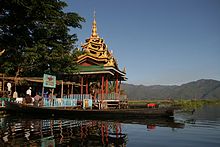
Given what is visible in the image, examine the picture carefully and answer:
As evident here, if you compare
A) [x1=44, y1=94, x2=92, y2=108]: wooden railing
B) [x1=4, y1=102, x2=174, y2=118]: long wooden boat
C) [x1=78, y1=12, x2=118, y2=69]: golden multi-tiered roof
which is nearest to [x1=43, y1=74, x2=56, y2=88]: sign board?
[x1=44, y1=94, x2=92, y2=108]: wooden railing

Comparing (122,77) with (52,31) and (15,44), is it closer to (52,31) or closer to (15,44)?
(52,31)

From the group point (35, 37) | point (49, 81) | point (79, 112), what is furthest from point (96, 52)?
point (79, 112)

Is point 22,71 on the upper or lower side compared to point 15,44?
lower

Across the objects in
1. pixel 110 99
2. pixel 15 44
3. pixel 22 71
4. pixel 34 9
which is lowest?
pixel 110 99

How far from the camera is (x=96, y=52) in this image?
28484 mm

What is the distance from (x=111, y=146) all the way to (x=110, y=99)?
48.0ft

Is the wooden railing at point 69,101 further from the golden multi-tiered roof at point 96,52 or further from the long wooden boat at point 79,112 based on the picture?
the golden multi-tiered roof at point 96,52

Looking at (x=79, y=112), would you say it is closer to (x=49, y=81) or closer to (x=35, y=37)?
(x=49, y=81)

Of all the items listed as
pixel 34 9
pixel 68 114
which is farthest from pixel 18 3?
pixel 68 114

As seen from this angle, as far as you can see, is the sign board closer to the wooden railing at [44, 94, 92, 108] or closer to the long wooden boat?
the wooden railing at [44, 94, 92, 108]

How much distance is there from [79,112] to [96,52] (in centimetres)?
1346

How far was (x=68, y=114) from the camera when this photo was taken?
16062 millimetres

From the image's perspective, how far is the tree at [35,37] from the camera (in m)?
18.7

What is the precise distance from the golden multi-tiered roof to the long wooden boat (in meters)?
5.64
